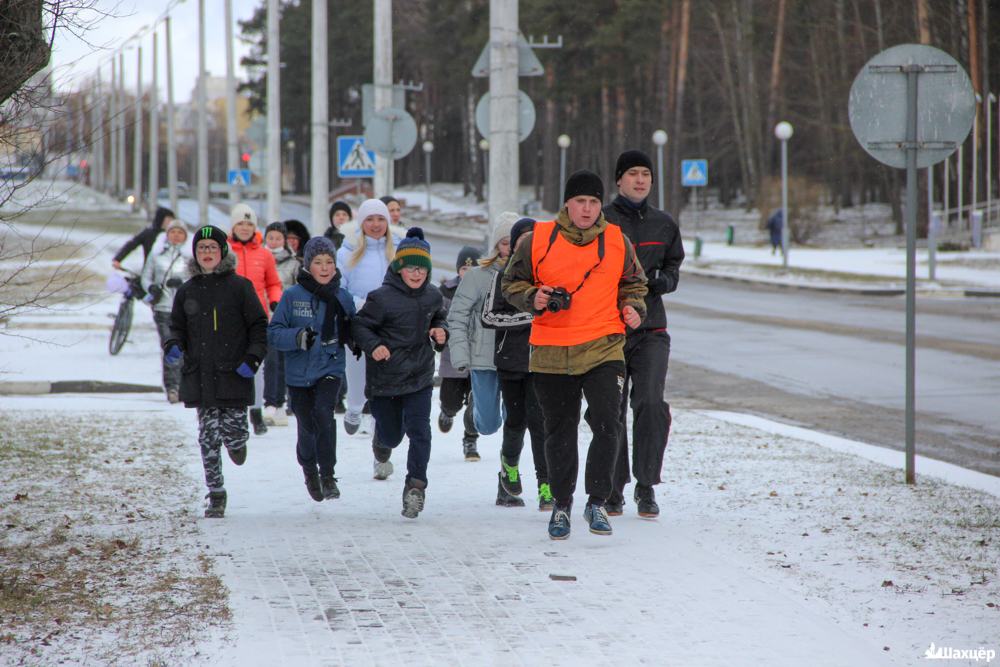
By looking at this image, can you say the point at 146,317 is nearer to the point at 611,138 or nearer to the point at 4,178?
the point at 4,178

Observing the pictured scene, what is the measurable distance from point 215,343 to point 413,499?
58.7 inches

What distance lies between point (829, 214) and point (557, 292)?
69.4 m

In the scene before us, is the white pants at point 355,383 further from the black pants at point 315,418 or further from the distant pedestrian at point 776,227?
the distant pedestrian at point 776,227

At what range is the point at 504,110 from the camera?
43.1ft

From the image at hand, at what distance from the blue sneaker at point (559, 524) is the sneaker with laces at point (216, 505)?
1.97m

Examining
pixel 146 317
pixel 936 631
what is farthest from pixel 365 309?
pixel 146 317

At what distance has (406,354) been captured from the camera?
8.20 m

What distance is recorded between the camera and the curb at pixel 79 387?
14625 millimetres

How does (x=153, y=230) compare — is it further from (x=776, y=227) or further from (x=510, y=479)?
(x=776, y=227)

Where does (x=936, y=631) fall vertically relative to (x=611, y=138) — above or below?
below

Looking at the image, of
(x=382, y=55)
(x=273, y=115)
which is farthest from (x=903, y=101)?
(x=273, y=115)

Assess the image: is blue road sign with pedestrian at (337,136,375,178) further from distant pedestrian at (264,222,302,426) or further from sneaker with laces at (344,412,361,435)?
sneaker with laces at (344,412,361,435)

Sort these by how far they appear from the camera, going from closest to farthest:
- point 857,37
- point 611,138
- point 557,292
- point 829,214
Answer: point 557,292 → point 857,37 → point 829,214 → point 611,138

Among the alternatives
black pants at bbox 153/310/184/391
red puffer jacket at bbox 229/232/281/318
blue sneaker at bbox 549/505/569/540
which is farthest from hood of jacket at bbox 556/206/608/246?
black pants at bbox 153/310/184/391
